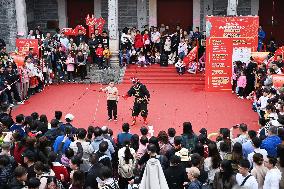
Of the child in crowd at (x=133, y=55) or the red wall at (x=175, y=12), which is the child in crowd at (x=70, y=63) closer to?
the child in crowd at (x=133, y=55)

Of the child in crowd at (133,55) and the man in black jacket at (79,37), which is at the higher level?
the man in black jacket at (79,37)

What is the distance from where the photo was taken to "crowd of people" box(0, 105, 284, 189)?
A: 29.1 feet

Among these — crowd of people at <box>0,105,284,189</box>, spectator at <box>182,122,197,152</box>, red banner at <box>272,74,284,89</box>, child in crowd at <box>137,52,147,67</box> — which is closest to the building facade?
child in crowd at <box>137,52,147,67</box>

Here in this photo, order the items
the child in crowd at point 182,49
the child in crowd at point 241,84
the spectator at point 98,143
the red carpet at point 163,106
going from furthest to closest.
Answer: the child in crowd at point 182,49
the child in crowd at point 241,84
the red carpet at point 163,106
the spectator at point 98,143

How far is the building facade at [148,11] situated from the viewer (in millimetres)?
26578

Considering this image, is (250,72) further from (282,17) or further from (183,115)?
(282,17)

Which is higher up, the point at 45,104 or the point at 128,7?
the point at 128,7

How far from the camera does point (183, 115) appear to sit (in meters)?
18.0

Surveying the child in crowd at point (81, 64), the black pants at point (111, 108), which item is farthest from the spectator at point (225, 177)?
the child in crowd at point (81, 64)

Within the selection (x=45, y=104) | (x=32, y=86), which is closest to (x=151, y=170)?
(x=45, y=104)

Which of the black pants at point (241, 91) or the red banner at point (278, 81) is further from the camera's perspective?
the black pants at point (241, 91)

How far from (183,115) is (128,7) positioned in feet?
34.9

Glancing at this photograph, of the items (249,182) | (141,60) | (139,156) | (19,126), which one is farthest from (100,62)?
(249,182)

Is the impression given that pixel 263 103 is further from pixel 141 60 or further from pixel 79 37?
pixel 79 37
